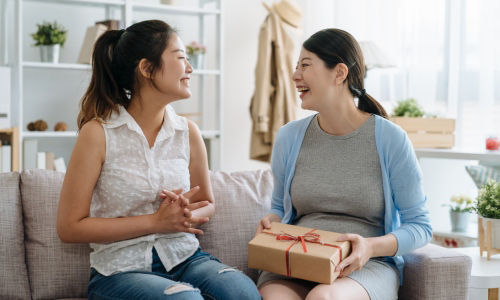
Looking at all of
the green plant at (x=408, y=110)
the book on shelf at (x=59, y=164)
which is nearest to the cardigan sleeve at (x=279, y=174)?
the green plant at (x=408, y=110)

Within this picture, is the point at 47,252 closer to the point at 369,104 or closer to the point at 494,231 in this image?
the point at 369,104

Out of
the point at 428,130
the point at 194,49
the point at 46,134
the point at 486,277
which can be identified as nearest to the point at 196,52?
the point at 194,49

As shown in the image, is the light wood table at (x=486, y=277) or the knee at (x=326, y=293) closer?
the knee at (x=326, y=293)

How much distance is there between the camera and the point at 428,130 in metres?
3.15

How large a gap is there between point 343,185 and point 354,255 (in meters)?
0.27

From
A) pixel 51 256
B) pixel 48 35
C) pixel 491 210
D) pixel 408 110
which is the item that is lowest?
pixel 51 256

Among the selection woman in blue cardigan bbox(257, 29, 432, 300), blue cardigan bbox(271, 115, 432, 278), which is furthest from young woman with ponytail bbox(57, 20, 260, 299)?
blue cardigan bbox(271, 115, 432, 278)

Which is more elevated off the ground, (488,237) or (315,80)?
(315,80)

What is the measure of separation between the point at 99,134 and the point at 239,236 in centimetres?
58

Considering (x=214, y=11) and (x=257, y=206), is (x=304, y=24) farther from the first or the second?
(x=257, y=206)

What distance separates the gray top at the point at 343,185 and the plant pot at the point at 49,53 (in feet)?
7.67

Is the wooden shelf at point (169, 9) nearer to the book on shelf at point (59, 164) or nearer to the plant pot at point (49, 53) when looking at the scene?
the plant pot at point (49, 53)

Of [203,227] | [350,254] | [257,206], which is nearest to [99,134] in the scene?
[203,227]

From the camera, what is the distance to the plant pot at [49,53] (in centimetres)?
366
